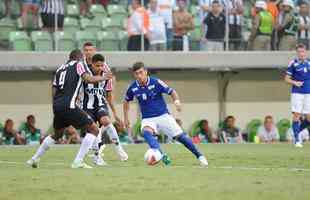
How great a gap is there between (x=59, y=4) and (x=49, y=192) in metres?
13.9

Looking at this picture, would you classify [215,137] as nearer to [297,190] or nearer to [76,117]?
[76,117]

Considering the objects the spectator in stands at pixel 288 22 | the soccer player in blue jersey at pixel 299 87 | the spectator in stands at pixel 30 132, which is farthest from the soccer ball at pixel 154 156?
the spectator in stands at pixel 288 22

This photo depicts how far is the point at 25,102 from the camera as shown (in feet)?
88.3

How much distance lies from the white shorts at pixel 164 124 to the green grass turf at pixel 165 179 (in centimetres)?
54

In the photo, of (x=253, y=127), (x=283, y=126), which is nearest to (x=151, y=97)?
(x=253, y=127)

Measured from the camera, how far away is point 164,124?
51.4ft

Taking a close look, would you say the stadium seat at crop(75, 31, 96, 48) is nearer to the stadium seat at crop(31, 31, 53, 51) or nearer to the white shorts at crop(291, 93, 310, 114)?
the stadium seat at crop(31, 31, 53, 51)

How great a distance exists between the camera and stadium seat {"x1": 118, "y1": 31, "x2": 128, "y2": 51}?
25.5 meters

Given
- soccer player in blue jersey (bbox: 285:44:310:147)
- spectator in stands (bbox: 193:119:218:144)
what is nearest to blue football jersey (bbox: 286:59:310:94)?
soccer player in blue jersey (bbox: 285:44:310:147)

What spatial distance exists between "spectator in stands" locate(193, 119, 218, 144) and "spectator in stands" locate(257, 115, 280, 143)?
1236mm

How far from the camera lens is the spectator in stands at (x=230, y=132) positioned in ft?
86.3

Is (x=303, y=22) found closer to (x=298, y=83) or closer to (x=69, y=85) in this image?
(x=298, y=83)

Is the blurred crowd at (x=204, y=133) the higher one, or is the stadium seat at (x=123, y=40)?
the stadium seat at (x=123, y=40)

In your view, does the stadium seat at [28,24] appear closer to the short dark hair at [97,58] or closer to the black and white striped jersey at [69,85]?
the short dark hair at [97,58]
